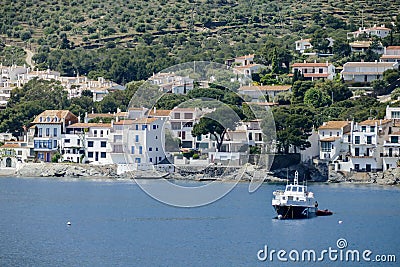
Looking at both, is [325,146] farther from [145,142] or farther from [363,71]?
[363,71]

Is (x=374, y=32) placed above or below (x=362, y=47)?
above

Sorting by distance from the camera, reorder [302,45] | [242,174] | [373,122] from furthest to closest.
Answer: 1. [302,45]
2. [373,122]
3. [242,174]

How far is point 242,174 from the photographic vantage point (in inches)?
2018

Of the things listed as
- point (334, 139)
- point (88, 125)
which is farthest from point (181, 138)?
point (334, 139)

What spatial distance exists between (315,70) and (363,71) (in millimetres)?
2748

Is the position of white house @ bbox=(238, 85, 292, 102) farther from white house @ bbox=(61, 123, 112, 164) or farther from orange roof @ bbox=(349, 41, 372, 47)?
orange roof @ bbox=(349, 41, 372, 47)

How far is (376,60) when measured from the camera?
6900cm

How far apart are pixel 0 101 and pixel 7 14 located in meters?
27.0

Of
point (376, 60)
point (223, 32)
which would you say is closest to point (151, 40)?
point (223, 32)

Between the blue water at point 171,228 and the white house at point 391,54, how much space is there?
72.5ft

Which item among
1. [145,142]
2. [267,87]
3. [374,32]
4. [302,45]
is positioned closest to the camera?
[145,142]

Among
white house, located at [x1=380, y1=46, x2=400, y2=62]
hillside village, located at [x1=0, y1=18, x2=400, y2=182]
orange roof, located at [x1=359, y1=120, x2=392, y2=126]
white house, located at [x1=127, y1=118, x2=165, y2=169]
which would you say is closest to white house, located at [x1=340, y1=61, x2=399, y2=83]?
hillside village, located at [x1=0, y1=18, x2=400, y2=182]

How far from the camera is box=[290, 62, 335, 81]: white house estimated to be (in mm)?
67062

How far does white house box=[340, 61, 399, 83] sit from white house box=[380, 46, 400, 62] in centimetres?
164
